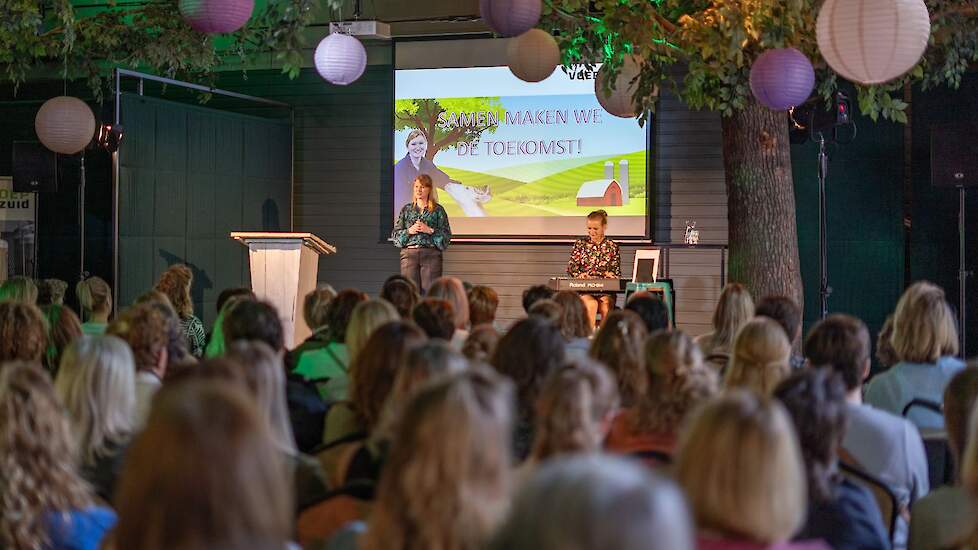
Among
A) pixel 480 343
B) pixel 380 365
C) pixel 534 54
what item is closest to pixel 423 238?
pixel 534 54

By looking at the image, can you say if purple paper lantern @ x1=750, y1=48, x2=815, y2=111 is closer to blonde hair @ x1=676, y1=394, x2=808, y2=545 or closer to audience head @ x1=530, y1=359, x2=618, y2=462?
audience head @ x1=530, y1=359, x2=618, y2=462

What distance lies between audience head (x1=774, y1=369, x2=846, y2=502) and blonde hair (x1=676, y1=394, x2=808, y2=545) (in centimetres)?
76

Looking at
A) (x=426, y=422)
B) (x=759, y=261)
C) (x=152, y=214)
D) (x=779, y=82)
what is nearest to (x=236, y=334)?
(x=426, y=422)

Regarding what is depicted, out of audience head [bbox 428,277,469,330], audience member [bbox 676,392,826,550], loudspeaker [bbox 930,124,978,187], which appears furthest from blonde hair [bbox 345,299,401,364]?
loudspeaker [bbox 930,124,978,187]

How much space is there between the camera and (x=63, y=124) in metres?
9.79

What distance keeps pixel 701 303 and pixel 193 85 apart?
207 inches

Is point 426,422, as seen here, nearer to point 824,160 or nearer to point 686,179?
point 824,160

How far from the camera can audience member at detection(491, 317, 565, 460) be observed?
11.1 ft

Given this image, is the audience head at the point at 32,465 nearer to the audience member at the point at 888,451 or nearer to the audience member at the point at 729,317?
the audience member at the point at 888,451

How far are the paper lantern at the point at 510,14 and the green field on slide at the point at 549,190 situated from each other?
506cm

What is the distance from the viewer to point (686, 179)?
11.7 metres

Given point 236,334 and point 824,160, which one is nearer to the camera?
point 236,334

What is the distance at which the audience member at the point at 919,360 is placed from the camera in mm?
4285

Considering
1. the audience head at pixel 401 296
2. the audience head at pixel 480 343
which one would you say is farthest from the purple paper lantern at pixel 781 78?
the audience head at pixel 480 343
